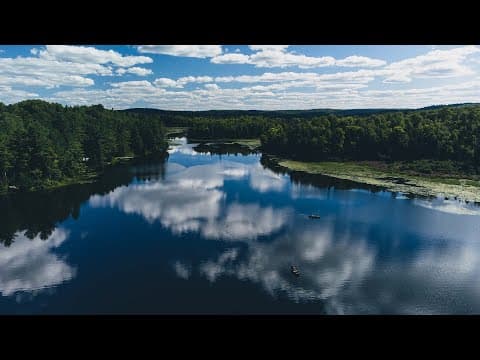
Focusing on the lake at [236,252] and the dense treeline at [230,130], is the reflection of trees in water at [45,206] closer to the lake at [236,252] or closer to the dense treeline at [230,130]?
the lake at [236,252]

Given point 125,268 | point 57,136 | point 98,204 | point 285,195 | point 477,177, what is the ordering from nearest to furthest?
1. point 125,268
2. point 98,204
3. point 285,195
4. point 477,177
5. point 57,136

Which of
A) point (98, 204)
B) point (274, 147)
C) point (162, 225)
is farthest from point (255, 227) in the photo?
point (274, 147)

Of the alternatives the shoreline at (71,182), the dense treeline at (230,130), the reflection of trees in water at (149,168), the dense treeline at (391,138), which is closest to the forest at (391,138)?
the dense treeline at (391,138)

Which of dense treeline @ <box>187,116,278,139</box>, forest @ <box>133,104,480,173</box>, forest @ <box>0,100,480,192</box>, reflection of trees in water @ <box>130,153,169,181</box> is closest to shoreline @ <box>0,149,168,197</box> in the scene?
forest @ <box>0,100,480,192</box>

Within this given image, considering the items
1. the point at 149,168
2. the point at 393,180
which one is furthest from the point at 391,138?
the point at 149,168

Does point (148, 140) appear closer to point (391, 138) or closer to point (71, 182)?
point (71, 182)

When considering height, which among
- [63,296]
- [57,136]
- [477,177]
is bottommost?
[63,296]
